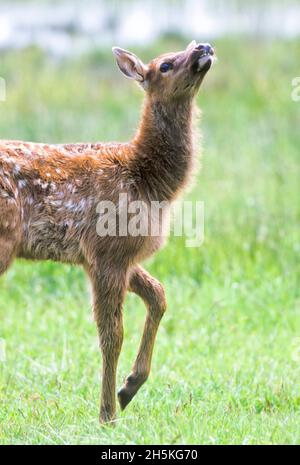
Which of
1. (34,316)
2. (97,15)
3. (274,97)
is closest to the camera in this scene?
(34,316)

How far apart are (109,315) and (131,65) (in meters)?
1.62

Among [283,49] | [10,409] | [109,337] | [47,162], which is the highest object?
[283,49]

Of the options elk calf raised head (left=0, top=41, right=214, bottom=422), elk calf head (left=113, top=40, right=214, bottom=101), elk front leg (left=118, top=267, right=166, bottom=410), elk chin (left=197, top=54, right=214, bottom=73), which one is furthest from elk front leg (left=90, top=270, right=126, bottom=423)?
elk chin (left=197, top=54, right=214, bottom=73)

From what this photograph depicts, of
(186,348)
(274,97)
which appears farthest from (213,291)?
(274,97)

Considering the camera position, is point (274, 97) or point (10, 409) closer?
point (10, 409)

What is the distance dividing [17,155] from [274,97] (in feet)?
30.1

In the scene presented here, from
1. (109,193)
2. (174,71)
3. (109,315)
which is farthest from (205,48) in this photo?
(109,315)

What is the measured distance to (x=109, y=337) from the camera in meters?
6.32

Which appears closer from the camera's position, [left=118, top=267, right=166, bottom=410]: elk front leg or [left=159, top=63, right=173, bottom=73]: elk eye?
[left=118, top=267, right=166, bottom=410]: elk front leg

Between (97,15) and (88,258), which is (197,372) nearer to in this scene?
(88,258)

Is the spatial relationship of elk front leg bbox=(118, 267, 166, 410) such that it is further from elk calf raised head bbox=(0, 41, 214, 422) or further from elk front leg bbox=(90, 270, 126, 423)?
elk front leg bbox=(90, 270, 126, 423)

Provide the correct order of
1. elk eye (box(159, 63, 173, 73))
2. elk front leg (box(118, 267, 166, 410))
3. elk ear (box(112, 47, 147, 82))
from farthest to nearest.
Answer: elk ear (box(112, 47, 147, 82)), elk eye (box(159, 63, 173, 73)), elk front leg (box(118, 267, 166, 410))

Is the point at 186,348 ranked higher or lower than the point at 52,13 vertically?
lower

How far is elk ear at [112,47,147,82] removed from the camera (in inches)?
270
